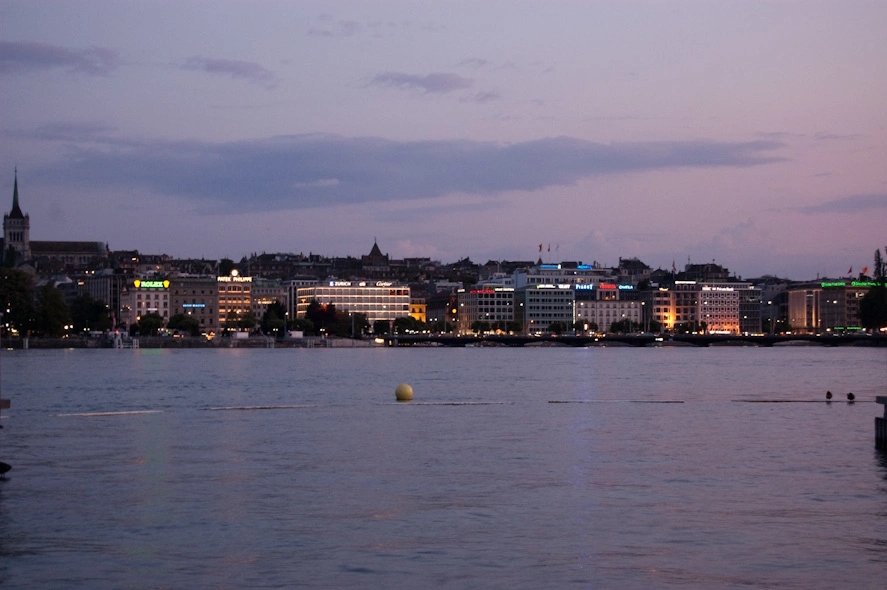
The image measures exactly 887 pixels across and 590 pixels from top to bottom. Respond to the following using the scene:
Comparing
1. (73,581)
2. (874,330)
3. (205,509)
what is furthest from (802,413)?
(874,330)

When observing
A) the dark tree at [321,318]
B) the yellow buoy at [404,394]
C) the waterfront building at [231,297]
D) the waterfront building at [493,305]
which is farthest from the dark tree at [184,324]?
the yellow buoy at [404,394]

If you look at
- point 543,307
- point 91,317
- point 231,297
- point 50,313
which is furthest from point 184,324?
point 543,307

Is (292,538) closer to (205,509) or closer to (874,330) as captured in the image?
(205,509)

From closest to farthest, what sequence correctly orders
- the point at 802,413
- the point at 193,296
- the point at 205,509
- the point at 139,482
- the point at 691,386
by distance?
the point at 205,509, the point at 139,482, the point at 802,413, the point at 691,386, the point at 193,296

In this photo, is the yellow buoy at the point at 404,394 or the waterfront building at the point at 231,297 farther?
the waterfront building at the point at 231,297

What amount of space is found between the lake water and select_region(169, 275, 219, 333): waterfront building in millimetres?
156414

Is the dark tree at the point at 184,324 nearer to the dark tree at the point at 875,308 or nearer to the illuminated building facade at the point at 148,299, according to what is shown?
the illuminated building facade at the point at 148,299

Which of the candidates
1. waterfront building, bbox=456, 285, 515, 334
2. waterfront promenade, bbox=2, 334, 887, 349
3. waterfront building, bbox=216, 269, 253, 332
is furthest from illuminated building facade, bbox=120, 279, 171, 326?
waterfront building, bbox=456, 285, 515, 334

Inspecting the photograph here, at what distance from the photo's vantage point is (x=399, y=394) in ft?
133

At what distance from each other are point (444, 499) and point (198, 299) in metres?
177

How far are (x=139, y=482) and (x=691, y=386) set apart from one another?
3680 centimetres

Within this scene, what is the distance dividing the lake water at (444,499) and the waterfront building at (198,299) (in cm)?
15641

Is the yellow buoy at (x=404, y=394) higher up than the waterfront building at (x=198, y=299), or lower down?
lower down

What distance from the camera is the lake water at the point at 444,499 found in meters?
12.8
